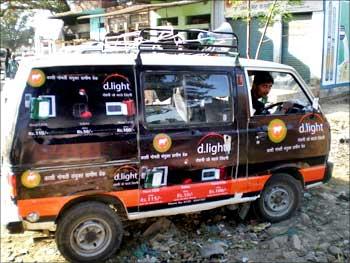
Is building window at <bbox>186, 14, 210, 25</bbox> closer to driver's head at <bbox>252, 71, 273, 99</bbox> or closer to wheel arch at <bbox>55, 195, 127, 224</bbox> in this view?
driver's head at <bbox>252, 71, 273, 99</bbox>

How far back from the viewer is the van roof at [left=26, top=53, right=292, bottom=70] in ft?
13.3

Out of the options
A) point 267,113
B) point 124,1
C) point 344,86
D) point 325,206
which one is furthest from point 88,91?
point 124,1

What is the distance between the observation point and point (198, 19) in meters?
16.2

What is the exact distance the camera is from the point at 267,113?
5191 mm

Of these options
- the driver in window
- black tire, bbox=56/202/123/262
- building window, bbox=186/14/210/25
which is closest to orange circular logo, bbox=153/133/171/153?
black tire, bbox=56/202/123/262

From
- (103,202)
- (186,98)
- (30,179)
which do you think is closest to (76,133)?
(30,179)

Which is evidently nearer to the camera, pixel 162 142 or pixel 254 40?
pixel 162 142

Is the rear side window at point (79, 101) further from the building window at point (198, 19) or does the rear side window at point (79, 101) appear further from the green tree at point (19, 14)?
the green tree at point (19, 14)

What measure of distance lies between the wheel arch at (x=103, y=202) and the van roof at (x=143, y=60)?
1243mm

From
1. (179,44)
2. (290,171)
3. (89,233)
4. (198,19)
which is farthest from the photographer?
(198,19)

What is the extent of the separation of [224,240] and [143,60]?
84.4 inches

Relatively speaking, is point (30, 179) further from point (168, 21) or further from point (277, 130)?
point (168, 21)

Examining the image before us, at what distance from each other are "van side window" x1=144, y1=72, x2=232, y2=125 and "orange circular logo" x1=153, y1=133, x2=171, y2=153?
0.14m

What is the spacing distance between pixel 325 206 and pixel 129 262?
9.22ft
